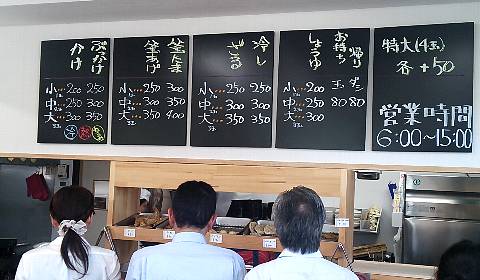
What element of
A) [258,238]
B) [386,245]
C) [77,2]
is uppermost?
[77,2]

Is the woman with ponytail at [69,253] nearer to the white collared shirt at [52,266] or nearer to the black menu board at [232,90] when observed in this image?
the white collared shirt at [52,266]

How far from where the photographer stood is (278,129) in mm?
2869

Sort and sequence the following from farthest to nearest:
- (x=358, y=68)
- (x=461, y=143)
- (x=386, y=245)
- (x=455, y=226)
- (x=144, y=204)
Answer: (x=386, y=245) < (x=455, y=226) < (x=144, y=204) < (x=358, y=68) < (x=461, y=143)

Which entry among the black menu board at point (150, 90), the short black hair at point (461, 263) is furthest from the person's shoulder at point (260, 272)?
the black menu board at point (150, 90)

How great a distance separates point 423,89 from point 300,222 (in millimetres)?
1394

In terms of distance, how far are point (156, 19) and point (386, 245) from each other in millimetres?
3681

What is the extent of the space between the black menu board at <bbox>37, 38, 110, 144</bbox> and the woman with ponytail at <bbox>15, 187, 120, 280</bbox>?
1.09 m

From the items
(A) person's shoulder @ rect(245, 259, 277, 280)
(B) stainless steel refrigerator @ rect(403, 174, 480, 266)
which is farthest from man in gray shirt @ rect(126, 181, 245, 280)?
(B) stainless steel refrigerator @ rect(403, 174, 480, 266)

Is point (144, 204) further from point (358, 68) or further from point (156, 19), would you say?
point (358, 68)

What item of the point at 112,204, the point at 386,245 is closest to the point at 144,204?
the point at 112,204

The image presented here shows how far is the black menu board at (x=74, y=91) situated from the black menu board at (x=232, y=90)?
67 centimetres

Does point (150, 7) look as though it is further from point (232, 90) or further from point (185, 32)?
point (232, 90)

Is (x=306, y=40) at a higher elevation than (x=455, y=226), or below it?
higher

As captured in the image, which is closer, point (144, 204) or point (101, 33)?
point (101, 33)
